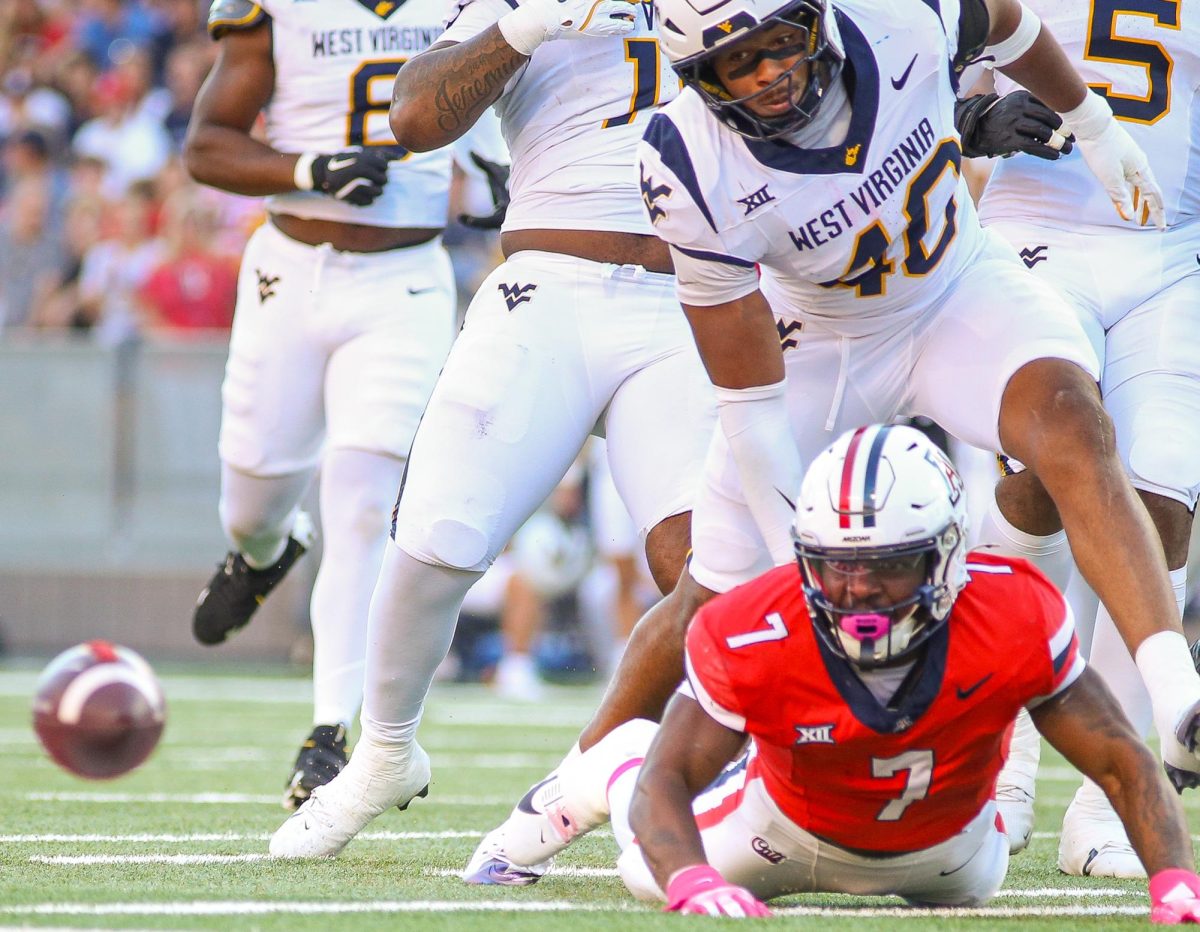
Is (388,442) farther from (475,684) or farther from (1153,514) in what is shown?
(475,684)

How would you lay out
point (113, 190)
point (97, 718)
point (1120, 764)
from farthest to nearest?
point (113, 190), point (97, 718), point (1120, 764)

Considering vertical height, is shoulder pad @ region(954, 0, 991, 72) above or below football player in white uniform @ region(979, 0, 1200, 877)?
above

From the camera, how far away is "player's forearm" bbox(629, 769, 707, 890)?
3.36 m

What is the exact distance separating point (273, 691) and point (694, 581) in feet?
21.7

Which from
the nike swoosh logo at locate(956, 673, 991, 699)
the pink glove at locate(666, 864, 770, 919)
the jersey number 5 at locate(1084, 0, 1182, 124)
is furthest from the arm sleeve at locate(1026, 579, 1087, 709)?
the jersey number 5 at locate(1084, 0, 1182, 124)

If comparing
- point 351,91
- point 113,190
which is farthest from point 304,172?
point 113,190

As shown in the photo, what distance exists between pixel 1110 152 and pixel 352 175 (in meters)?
2.19

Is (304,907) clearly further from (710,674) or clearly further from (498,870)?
(710,674)

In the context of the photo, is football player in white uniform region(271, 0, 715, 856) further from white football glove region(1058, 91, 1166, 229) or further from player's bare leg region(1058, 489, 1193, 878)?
player's bare leg region(1058, 489, 1193, 878)

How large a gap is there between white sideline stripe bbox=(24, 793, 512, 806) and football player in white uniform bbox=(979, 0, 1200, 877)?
1.88m

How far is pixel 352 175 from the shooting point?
5.35m

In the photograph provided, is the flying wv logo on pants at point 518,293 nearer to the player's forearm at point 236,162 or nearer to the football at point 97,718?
the player's forearm at point 236,162

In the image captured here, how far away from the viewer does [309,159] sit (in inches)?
215

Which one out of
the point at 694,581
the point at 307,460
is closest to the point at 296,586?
the point at 307,460
